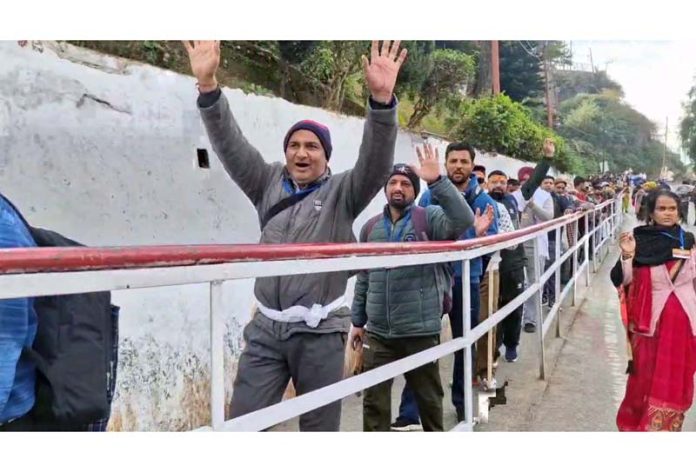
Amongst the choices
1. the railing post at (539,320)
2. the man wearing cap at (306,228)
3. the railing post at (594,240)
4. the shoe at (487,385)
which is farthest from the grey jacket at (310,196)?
the railing post at (594,240)

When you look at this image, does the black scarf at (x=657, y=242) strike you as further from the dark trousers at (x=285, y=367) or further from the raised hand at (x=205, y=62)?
the raised hand at (x=205, y=62)

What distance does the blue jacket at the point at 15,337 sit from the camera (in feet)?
3.38

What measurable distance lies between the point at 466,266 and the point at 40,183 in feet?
4.27

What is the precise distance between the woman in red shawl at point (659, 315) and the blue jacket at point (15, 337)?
191cm

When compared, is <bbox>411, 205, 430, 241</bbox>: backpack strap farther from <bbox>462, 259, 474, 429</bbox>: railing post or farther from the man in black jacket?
the man in black jacket

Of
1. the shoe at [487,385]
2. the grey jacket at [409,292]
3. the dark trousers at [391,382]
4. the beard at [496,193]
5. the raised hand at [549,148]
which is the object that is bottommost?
the shoe at [487,385]

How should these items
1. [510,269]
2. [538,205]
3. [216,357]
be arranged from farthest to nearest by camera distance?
[538,205] < [510,269] < [216,357]

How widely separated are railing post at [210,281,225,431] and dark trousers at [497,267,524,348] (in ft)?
6.95

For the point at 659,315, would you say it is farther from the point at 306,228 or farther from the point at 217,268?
the point at 217,268

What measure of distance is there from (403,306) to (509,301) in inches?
49.7

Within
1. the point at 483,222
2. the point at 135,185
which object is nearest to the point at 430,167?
the point at 483,222

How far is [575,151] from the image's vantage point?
3127 millimetres

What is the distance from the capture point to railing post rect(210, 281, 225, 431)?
1.15m

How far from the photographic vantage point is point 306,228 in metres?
1.70
